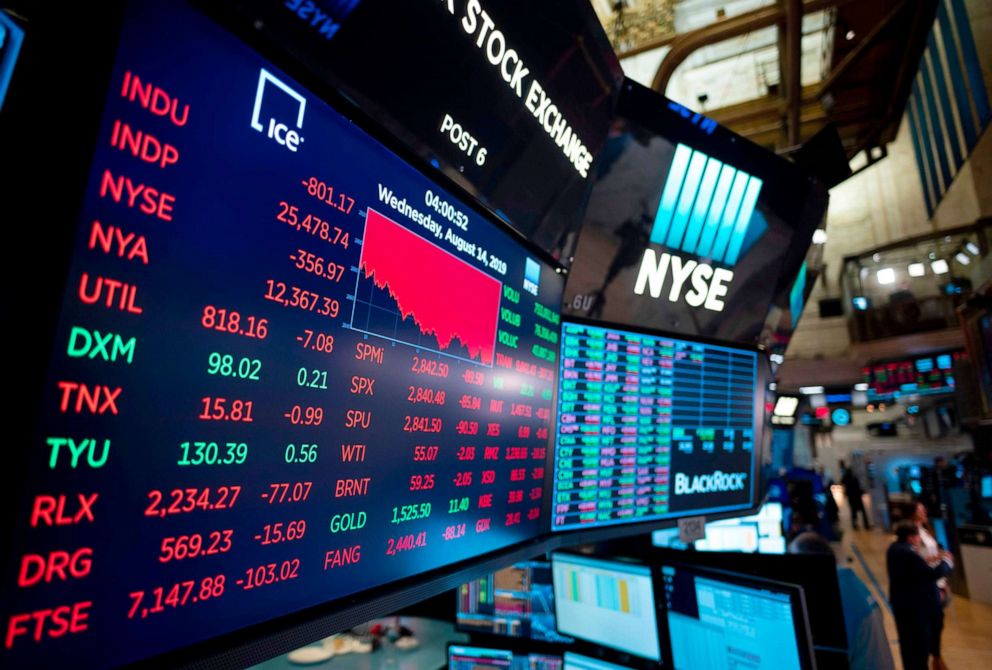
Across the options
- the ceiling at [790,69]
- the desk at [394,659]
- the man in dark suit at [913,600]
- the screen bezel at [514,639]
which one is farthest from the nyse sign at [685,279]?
the man in dark suit at [913,600]

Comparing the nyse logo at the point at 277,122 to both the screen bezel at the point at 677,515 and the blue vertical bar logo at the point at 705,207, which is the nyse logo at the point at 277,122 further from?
the blue vertical bar logo at the point at 705,207

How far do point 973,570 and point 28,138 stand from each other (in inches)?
496

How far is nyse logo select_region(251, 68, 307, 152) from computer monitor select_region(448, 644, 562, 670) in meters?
2.69

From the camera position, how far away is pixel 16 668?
28.1 inches

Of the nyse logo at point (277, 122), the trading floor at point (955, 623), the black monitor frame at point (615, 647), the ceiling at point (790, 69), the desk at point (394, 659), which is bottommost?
the trading floor at point (955, 623)

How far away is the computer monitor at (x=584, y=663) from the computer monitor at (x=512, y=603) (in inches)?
10.9

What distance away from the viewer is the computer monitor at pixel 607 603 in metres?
2.51

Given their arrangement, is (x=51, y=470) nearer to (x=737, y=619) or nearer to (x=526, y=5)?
(x=526, y=5)

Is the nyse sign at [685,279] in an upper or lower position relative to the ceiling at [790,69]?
lower

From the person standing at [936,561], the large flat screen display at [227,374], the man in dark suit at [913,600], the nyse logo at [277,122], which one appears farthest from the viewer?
the person standing at [936,561]

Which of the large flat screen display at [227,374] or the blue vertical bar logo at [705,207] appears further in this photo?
the blue vertical bar logo at [705,207]

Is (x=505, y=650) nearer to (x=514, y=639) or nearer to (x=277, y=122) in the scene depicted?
(x=514, y=639)

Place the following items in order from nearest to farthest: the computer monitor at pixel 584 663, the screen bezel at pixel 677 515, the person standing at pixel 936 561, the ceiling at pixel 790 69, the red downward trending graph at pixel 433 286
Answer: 1. the red downward trending graph at pixel 433 286
2. the screen bezel at pixel 677 515
3. the computer monitor at pixel 584 663
4. the person standing at pixel 936 561
5. the ceiling at pixel 790 69

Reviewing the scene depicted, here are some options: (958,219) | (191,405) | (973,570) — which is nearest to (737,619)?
(191,405)
